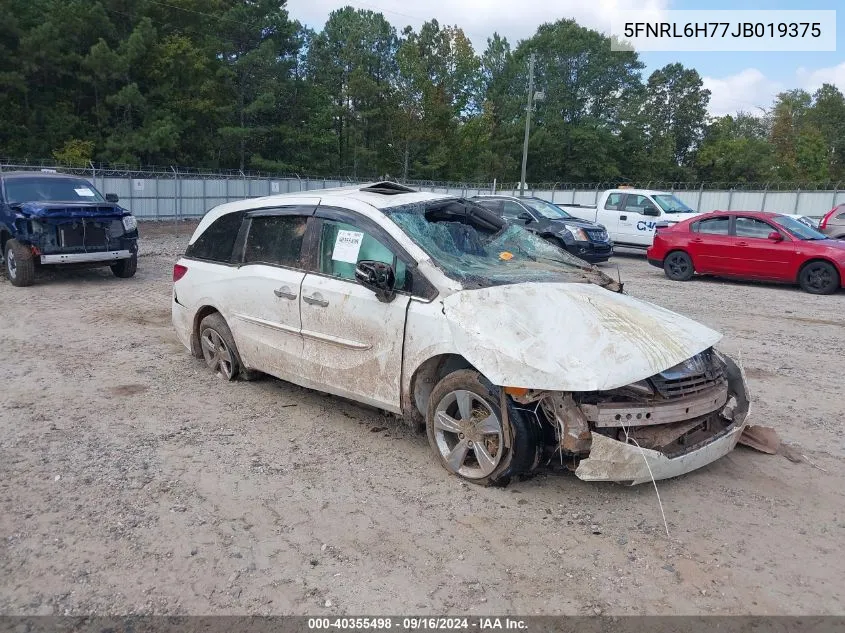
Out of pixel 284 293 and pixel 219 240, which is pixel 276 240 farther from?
pixel 219 240

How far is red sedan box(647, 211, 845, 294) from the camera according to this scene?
12.1 m

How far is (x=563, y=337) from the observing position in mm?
3908

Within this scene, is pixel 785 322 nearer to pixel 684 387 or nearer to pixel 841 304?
pixel 841 304

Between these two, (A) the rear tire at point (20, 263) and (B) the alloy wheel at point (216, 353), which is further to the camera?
(A) the rear tire at point (20, 263)

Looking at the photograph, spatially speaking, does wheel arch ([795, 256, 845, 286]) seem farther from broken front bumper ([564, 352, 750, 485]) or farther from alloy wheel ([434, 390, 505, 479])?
alloy wheel ([434, 390, 505, 479])

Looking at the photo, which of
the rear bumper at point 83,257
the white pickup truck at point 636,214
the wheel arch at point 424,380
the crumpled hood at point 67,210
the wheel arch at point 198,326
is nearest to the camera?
the wheel arch at point 424,380

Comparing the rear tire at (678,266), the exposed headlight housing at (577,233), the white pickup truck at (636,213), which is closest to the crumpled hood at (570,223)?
the exposed headlight housing at (577,233)

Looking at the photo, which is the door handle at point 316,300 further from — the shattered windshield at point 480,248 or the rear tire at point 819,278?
the rear tire at point 819,278

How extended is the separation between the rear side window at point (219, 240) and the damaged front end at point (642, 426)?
3339mm

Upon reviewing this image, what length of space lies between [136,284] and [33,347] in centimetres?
443

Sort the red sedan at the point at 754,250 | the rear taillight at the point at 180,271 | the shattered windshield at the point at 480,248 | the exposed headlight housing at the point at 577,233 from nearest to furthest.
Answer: the shattered windshield at the point at 480,248 < the rear taillight at the point at 180,271 < the red sedan at the point at 754,250 < the exposed headlight housing at the point at 577,233

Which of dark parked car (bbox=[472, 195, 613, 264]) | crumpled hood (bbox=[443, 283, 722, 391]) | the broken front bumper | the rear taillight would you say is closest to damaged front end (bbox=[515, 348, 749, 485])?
the broken front bumper

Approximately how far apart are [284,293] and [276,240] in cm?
55

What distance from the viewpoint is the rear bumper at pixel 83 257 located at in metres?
10.9
